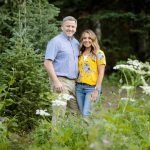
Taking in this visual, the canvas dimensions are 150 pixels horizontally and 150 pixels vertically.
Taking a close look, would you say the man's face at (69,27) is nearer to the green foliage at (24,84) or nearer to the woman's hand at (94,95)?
the woman's hand at (94,95)

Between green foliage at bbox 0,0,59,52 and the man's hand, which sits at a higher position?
green foliage at bbox 0,0,59,52

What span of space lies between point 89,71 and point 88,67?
0.20 ft

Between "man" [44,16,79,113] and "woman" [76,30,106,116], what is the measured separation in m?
0.10

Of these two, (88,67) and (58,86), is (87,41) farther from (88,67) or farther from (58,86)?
(58,86)

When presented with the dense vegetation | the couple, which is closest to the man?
the couple

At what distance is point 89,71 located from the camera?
23.2ft

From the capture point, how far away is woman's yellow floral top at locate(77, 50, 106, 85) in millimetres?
7058

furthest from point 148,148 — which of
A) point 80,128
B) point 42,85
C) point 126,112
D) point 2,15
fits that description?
point 2,15

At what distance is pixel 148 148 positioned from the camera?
559 centimetres

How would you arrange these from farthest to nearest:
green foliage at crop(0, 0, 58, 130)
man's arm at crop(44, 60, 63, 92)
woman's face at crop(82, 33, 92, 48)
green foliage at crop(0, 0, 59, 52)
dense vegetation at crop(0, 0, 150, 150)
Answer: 1. green foliage at crop(0, 0, 59, 52)
2. green foliage at crop(0, 0, 58, 130)
3. woman's face at crop(82, 33, 92, 48)
4. man's arm at crop(44, 60, 63, 92)
5. dense vegetation at crop(0, 0, 150, 150)

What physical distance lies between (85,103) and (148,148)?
162 centimetres

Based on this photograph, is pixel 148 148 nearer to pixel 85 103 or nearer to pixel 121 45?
pixel 85 103

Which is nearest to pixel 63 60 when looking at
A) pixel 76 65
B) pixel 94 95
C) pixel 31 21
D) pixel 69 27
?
pixel 76 65

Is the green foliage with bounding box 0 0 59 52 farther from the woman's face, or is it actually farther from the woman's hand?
the woman's hand
